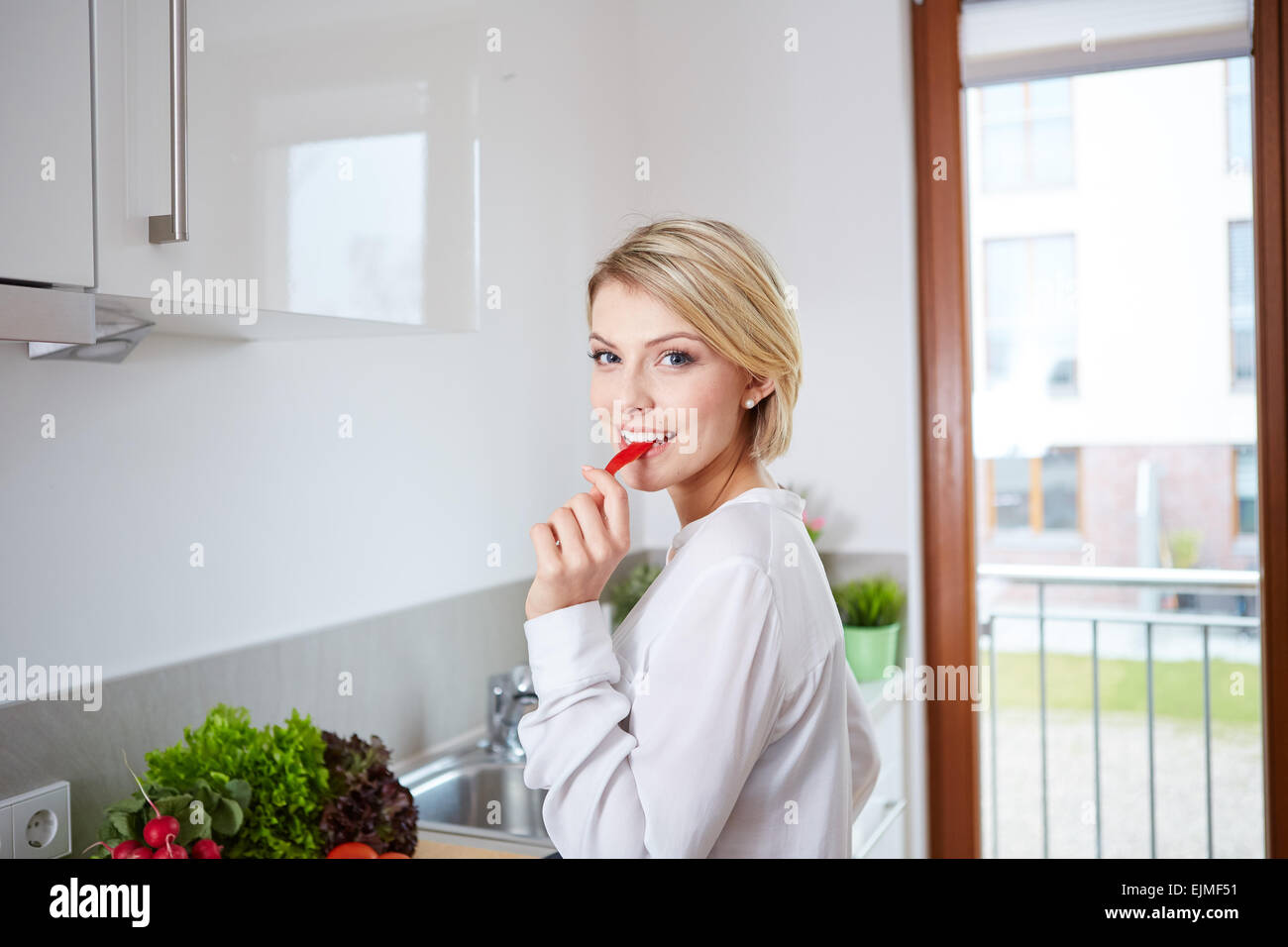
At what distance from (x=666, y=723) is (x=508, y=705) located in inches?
40.7

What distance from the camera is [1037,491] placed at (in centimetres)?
210

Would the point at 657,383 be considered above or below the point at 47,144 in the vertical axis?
below

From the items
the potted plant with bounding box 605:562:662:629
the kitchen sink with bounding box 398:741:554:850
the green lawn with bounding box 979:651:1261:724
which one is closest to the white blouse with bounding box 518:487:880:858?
the kitchen sink with bounding box 398:741:554:850

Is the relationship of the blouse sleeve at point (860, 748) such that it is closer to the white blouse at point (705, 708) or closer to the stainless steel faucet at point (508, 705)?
the white blouse at point (705, 708)

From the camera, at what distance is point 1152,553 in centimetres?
204

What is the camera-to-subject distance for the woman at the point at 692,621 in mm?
666

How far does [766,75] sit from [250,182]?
141 cm

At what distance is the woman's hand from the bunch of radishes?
0.43 metres

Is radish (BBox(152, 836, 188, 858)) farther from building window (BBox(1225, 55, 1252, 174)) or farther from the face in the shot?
building window (BBox(1225, 55, 1252, 174))

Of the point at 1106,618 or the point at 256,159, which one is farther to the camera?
the point at 1106,618

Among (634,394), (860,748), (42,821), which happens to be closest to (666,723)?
(634,394)

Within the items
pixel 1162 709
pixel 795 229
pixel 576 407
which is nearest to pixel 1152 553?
pixel 1162 709

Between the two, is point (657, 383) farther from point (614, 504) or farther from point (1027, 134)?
point (1027, 134)
